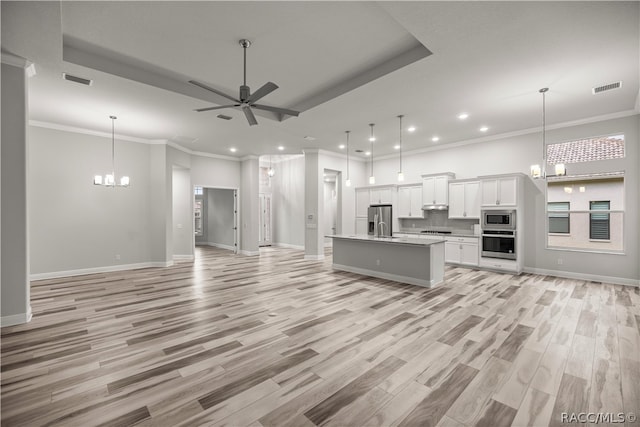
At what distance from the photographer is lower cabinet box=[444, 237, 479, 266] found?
22.6 feet

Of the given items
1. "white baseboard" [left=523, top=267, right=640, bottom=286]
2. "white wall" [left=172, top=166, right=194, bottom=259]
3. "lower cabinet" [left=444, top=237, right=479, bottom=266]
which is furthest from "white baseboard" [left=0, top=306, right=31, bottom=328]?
"white baseboard" [left=523, top=267, right=640, bottom=286]

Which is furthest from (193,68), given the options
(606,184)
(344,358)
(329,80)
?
(606,184)

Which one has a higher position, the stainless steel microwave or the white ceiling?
the white ceiling

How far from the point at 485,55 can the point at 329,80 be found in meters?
2.10

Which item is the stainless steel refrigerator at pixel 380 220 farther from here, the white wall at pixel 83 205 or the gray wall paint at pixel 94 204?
the white wall at pixel 83 205

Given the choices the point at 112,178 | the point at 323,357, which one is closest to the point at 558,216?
the point at 323,357

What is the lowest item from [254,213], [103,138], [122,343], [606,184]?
[122,343]

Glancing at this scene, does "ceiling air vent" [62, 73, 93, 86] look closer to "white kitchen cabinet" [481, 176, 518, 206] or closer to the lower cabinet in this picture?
the lower cabinet

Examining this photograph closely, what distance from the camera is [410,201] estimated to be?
332 inches

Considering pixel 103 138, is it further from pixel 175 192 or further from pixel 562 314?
pixel 562 314

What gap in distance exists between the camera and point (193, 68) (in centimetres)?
384

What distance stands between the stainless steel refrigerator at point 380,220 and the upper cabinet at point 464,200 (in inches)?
69.3

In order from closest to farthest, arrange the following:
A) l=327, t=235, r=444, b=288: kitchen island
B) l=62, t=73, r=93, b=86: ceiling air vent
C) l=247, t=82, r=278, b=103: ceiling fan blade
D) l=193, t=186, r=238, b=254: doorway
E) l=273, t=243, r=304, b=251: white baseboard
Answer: l=247, t=82, r=278, b=103: ceiling fan blade < l=62, t=73, r=93, b=86: ceiling air vent < l=327, t=235, r=444, b=288: kitchen island < l=193, t=186, r=238, b=254: doorway < l=273, t=243, r=304, b=251: white baseboard

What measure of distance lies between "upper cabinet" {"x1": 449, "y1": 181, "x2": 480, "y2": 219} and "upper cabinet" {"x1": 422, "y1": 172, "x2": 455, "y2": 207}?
153mm
